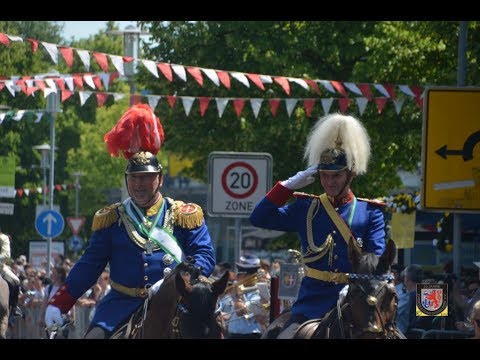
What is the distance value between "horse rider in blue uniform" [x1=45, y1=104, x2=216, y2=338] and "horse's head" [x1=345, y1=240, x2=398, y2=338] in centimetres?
108

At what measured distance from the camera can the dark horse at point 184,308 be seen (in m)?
8.35

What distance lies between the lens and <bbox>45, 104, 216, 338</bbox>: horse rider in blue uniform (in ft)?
30.5

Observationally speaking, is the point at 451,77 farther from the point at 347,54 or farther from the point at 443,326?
the point at 347,54

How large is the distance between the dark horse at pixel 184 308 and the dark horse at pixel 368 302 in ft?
2.36

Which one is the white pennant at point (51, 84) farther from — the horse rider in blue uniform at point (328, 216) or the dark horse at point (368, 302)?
the dark horse at point (368, 302)

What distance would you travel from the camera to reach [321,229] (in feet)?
31.3

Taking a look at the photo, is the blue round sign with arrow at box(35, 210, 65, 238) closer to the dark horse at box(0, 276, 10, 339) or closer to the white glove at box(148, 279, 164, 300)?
the dark horse at box(0, 276, 10, 339)

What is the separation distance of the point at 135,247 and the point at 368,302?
1.70m

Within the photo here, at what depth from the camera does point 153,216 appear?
9461 millimetres

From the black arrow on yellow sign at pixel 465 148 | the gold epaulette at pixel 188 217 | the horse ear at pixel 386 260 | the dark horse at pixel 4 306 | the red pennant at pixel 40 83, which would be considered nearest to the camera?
the horse ear at pixel 386 260

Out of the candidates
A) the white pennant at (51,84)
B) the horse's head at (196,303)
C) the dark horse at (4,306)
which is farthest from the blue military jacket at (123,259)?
the white pennant at (51,84)

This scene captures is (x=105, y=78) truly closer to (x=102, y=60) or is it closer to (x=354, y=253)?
(x=102, y=60)
